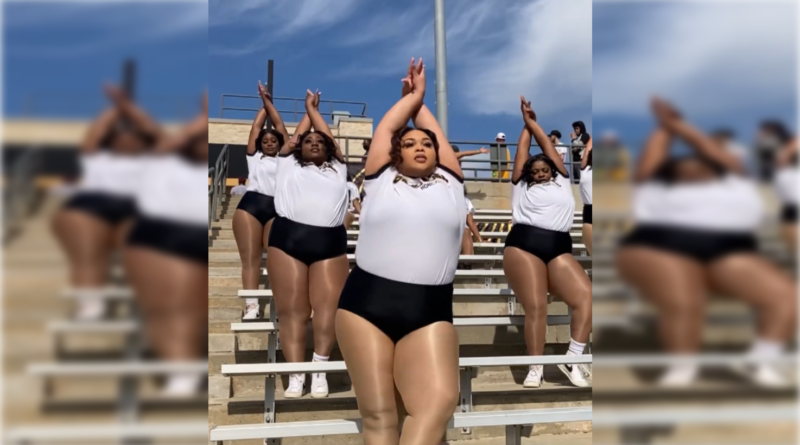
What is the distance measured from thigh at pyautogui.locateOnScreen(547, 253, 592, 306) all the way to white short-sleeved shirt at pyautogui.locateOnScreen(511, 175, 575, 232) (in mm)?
195

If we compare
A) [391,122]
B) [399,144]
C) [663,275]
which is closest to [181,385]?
[663,275]

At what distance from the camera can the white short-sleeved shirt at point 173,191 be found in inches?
19.6

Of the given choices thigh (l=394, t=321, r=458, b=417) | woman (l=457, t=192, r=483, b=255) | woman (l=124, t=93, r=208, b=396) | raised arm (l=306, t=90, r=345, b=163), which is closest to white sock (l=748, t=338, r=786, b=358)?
woman (l=124, t=93, r=208, b=396)

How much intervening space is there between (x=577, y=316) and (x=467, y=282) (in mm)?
1870

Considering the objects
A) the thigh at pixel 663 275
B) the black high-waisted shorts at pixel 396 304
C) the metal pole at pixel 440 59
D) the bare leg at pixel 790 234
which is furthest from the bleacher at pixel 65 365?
the metal pole at pixel 440 59

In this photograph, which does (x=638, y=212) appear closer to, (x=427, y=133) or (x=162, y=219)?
(x=162, y=219)

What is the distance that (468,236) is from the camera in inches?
220

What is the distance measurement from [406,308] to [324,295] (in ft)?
4.23

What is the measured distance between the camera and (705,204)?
489 mm

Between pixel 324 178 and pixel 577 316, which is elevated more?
pixel 324 178

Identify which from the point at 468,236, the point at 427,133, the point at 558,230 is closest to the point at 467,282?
the point at 468,236

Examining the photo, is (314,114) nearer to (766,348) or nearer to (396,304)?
(396,304)

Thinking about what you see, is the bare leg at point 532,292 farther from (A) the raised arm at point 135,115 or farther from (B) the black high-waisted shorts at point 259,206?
(A) the raised arm at point 135,115

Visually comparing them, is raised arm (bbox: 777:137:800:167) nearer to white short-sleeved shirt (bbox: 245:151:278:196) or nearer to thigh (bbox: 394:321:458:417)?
thigh (bbox: 394:321:458:417)
